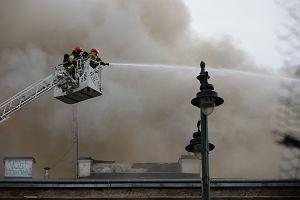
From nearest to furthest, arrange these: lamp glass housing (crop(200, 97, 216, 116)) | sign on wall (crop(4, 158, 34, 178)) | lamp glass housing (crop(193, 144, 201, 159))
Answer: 1. lamp glass housing (crop(200, 97, 216, 116))
2. lamp glass housing (crop(193, 144, 201, 159))
3. sign on wall (crop(4, 158, 34, 178))

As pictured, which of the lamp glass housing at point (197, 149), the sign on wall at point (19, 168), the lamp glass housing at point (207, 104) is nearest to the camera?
the lamp glass housing at point (207, 104)

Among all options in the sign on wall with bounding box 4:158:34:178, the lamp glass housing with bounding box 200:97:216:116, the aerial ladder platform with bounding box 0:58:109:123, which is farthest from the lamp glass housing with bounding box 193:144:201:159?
the sign on wall with bounding box 4:158:34:178

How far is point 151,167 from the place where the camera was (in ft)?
112

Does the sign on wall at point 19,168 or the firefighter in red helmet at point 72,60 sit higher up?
the firefighter in red helmet at point 72,60

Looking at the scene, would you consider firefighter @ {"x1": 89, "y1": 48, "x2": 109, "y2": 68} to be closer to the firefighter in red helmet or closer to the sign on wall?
the firefighter in red helmet

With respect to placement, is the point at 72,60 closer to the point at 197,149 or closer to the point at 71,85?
the point at 71,85

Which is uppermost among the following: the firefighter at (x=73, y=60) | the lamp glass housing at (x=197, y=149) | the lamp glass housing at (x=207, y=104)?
the firefighter at (x=73, y=60)

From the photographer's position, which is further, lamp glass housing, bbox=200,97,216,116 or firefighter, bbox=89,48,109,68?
firefighter, bbox=89,48,109,68

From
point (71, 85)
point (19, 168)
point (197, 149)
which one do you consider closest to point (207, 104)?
point (197, 149)

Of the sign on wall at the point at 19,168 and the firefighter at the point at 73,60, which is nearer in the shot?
the firefighter at the point at 73,60

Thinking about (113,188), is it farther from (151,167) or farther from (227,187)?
(151,167)

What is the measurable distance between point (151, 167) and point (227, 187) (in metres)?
16.4

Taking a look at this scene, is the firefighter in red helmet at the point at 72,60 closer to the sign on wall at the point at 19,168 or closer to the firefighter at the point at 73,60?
the firefighter at the point at 73,60

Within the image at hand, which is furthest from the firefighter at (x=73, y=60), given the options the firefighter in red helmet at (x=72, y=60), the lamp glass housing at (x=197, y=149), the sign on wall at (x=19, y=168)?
the sign on wall at (x=19, y=168)
